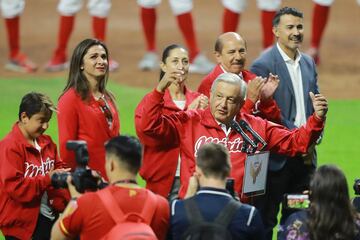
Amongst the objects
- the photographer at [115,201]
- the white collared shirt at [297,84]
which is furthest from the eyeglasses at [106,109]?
the photographer at [115,201]

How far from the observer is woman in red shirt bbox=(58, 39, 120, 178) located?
6375mm

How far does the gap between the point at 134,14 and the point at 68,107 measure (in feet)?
39.1

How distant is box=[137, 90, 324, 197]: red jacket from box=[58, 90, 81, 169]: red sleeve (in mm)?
427

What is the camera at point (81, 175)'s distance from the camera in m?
5.10

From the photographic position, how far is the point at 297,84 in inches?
286

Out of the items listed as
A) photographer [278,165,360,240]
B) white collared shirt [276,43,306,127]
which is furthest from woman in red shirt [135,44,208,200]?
photographer [278,165,360,240]

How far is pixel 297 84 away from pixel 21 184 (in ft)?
7.16

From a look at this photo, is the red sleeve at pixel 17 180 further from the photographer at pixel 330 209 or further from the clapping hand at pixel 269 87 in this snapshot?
the photographer at pixel 330 209

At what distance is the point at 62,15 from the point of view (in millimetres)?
13398

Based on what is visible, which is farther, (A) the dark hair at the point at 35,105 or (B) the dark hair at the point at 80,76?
(B) the dark hair at the point at 80,76

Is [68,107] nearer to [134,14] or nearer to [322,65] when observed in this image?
[322,65]

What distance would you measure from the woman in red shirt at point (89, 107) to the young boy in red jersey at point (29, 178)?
0.21 metres

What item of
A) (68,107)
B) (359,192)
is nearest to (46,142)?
(68,107)

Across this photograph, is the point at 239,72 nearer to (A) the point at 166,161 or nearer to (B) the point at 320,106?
(A) the point at 166,161
